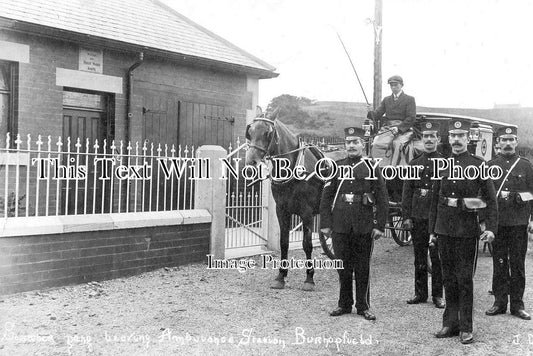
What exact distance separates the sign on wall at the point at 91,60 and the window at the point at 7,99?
116 cm

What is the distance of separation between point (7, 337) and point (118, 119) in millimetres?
5623

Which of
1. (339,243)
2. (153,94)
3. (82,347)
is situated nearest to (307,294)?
(339,243)

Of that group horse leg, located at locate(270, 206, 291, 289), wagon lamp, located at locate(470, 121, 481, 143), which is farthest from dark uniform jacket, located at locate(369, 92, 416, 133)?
horse leg, located at locate(270, 206, 291, 289)

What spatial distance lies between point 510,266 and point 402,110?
3.20 metres

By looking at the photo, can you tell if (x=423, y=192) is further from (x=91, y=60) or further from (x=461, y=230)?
(x=91, y=60)

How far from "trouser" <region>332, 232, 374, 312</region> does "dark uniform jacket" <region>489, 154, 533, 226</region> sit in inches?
59.7

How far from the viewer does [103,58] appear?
31.1 ft

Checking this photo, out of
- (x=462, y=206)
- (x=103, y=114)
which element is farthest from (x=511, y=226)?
(x=103, y=114)

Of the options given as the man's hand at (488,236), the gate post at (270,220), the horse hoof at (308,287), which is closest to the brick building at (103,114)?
the gate post at (270,220)

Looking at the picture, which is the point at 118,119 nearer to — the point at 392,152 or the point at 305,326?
the point at 392,152

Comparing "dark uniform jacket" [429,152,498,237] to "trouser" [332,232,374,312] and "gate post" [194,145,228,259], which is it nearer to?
"trouser" [332,232,374,312]

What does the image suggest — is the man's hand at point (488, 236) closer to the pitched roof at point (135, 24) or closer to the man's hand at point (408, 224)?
the man's hand at point (408, 224)

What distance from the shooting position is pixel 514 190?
5812mm

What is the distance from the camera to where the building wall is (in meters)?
5.90
